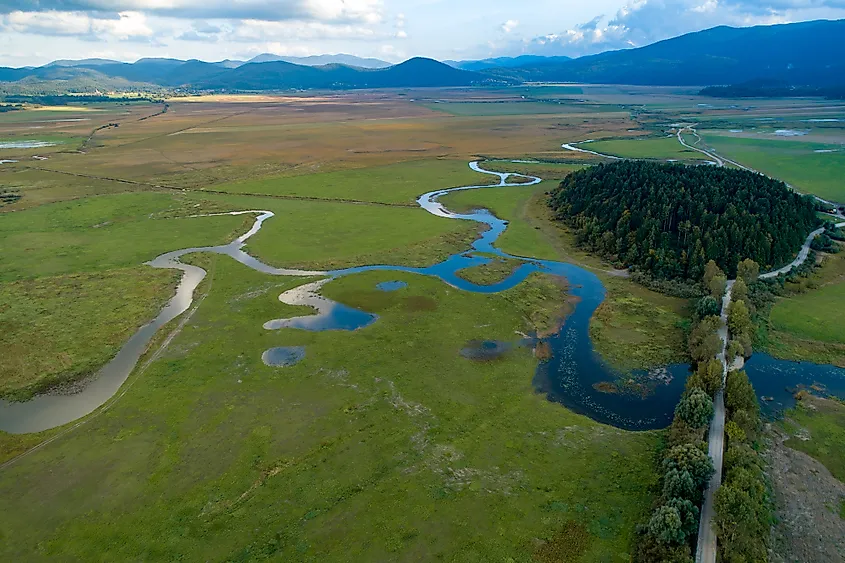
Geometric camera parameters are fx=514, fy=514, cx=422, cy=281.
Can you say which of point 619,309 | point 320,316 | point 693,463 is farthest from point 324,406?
point 619,309

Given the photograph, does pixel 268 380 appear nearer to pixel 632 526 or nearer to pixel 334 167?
pixel 632 526

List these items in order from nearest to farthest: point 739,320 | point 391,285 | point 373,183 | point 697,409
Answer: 1. point 697,409
2. point 739,320
3. point 391,285
4. point 373,183

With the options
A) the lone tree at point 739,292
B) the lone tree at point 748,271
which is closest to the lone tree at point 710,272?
the lone tree at point 748,271

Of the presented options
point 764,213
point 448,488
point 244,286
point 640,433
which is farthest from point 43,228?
point 764,213

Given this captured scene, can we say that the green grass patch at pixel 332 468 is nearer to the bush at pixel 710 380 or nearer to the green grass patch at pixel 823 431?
the bush at pixel 710 380

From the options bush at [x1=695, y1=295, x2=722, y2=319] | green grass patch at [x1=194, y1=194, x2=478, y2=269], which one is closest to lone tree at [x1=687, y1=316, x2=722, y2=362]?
bush at [x1=695, y1=295, x2=722, y2=319]

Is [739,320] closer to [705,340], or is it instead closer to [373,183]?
[705,340]
